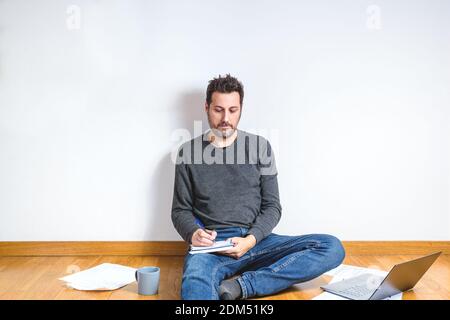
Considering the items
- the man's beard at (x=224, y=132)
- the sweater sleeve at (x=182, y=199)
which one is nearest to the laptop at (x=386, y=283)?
the sweater sleeve at (x=182, y=199)

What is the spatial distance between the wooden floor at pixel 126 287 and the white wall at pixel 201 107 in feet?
0.43

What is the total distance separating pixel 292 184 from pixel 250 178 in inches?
14.5

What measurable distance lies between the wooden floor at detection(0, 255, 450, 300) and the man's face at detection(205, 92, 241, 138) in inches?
25.8

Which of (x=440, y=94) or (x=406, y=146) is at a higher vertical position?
(x=440, y=94)

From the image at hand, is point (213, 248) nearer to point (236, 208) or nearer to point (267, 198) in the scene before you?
point (236, 208)

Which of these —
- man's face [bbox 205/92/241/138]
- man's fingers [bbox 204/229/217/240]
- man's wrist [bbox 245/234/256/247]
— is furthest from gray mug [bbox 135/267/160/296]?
man's face [bbox 205/92/241/138]

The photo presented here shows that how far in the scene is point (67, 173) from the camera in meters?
2.24

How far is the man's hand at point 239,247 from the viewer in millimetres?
1746

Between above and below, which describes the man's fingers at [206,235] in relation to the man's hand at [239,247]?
above

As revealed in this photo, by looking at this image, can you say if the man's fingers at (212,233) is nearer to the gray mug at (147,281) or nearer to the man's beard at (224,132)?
the gray mug at (147,281)

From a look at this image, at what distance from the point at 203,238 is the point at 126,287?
0.35m

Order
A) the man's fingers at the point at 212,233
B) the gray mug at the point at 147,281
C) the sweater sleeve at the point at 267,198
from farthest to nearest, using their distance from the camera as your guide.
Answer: the sweater sleeve at the point at 267,198, the man's fingers at the point at 212,233, the gray mug at the point at 147,281
